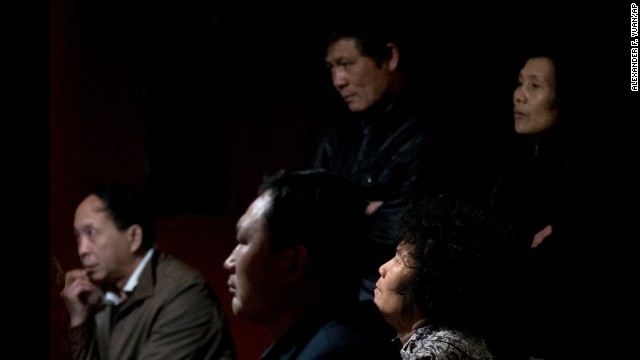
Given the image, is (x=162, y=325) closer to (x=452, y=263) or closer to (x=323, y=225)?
(x=323, y=225)

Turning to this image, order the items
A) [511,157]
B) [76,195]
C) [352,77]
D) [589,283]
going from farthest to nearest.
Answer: [76,195] → [352,77] → [511,157] → [589,283]

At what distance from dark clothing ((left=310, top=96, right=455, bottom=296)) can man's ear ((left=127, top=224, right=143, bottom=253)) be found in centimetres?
90

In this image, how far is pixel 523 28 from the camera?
4.01 m

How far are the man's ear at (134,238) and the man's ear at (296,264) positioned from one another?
1.66m

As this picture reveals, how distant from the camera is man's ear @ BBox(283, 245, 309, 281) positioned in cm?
219

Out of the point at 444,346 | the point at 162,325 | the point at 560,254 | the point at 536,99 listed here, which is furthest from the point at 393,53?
the point at 444,346

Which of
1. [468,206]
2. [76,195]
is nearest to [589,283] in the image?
[468,206]

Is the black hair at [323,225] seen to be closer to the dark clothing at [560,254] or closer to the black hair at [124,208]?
the dark clothing at [560,254]

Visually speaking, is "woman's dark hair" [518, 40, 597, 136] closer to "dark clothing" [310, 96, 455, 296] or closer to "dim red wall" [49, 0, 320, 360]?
"dark clothing" [310, 96, 455, 296]

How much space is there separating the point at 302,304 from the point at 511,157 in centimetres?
146

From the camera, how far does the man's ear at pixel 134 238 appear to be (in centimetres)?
369

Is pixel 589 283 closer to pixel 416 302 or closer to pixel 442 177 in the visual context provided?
pixel 442 177

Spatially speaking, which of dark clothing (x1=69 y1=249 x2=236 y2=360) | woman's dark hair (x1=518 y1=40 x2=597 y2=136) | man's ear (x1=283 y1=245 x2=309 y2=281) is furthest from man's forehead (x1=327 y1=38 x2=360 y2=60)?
man's ear (x1=283 y1=245 x2=309 y2=281)

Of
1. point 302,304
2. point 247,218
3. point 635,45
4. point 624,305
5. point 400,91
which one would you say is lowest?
point 624,305
